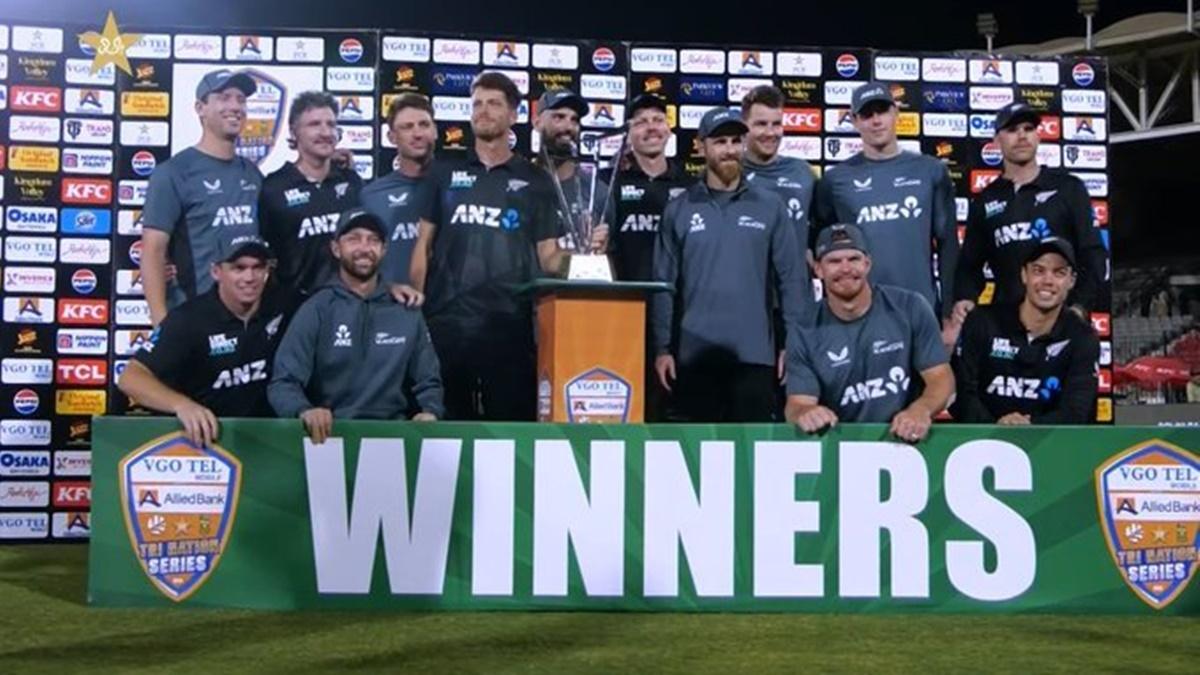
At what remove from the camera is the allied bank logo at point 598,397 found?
22.1 feet

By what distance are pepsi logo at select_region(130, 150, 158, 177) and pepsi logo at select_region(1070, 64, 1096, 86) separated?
686 cm

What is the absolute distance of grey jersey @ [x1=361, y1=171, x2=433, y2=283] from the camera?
8539 millimetres

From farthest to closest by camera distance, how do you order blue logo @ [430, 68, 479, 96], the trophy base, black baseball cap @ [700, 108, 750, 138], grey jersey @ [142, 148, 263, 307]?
blue logo @ [430, 68, 479, 96] < grey jersey @ [142, 148, 263, 307] < black baseball cap @ [700, 108, 750, 138] < the trophy base

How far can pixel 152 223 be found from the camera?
28.9 feet

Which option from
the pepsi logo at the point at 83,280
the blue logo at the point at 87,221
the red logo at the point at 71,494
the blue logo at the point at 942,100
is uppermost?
the blue logo at the point at 942,100

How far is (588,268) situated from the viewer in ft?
22.8

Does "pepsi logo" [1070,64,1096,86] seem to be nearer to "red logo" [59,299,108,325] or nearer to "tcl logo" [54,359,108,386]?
"red logo" [59,299,108,325]

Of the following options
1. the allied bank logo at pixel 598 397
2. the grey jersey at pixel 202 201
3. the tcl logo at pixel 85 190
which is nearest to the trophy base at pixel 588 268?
the allied bank logo at pixel 598 397

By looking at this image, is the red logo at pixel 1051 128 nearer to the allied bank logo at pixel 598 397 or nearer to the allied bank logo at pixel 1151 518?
→ the allied bank logo at pixel 1151 518

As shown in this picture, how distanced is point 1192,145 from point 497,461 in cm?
2823

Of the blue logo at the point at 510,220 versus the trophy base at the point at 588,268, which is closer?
the trophy base at the point at 588,268

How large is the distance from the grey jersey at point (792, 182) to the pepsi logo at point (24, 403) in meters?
5.93

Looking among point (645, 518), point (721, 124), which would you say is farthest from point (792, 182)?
point (645, 518)

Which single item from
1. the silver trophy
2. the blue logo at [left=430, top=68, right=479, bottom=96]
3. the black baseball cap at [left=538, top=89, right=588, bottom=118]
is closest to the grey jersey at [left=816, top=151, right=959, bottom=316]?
the silver trophy
